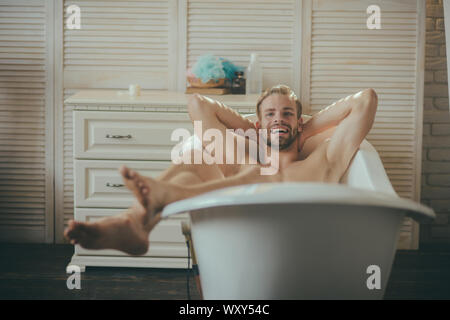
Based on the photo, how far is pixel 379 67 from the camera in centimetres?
285

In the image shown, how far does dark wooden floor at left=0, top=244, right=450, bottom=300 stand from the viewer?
2.23 metres

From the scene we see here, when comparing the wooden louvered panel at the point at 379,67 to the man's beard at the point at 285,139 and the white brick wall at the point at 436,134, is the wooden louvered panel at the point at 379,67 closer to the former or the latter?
the white brick wall at the point at 436,134

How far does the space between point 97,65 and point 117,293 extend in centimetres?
123

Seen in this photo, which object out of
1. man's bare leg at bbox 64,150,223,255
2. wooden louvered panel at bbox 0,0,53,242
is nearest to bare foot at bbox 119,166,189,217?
man's bare leg at bbox 64,150,223,255

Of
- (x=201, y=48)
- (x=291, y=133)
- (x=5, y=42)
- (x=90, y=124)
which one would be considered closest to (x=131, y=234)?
(x=291, y=133)

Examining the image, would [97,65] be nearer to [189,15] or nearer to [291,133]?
[189,15]

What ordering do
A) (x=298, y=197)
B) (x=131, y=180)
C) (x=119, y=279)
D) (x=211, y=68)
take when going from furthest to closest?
(x=211, y=68) → (x=119, y=279) → (x=131, y=180) → (x=298, y=197)

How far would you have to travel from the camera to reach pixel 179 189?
1.53 metres

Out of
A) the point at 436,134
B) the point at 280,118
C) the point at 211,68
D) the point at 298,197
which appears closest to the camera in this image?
the point at 298,197

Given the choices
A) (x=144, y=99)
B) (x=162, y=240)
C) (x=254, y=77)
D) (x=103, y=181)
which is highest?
(x=254, y=77)

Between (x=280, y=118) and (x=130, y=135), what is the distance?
0.84 metres

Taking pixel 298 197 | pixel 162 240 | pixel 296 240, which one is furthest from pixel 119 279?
pixel 298 197

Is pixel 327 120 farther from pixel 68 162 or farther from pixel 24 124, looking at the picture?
pixel 24 124

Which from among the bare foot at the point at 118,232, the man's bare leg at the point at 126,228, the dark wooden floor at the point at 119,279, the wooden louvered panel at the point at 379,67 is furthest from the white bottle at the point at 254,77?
the bare foot at the point at 118,232
